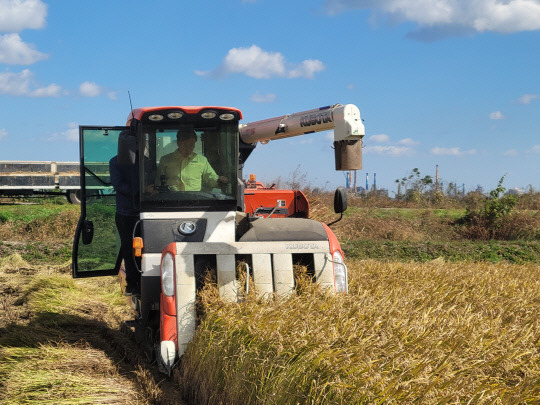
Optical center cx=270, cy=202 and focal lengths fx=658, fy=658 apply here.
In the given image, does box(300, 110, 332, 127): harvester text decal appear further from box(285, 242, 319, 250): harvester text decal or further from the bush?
the bush

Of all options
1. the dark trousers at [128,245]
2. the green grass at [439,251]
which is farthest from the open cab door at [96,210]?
the green grass at [439,251]

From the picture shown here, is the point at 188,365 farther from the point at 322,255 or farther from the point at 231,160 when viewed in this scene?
the point at 231,160

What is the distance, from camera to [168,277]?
229 inches

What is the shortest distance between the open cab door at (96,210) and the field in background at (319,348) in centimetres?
83

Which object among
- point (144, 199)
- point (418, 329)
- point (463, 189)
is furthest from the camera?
point (463, 189)

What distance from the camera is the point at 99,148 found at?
24.5 feet

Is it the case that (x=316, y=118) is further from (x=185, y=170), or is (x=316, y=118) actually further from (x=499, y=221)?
(x=499, y=221)

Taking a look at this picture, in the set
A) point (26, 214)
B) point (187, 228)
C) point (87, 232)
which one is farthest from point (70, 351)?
point (26, 214)

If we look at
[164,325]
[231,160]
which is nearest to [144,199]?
[231,160]

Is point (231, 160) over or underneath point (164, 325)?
over

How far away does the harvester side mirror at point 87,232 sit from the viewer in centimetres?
752

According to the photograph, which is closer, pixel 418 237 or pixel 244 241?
pixel 244 241

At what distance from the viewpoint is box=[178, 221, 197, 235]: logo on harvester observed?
6.49 meters

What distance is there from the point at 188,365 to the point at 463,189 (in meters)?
28.0
